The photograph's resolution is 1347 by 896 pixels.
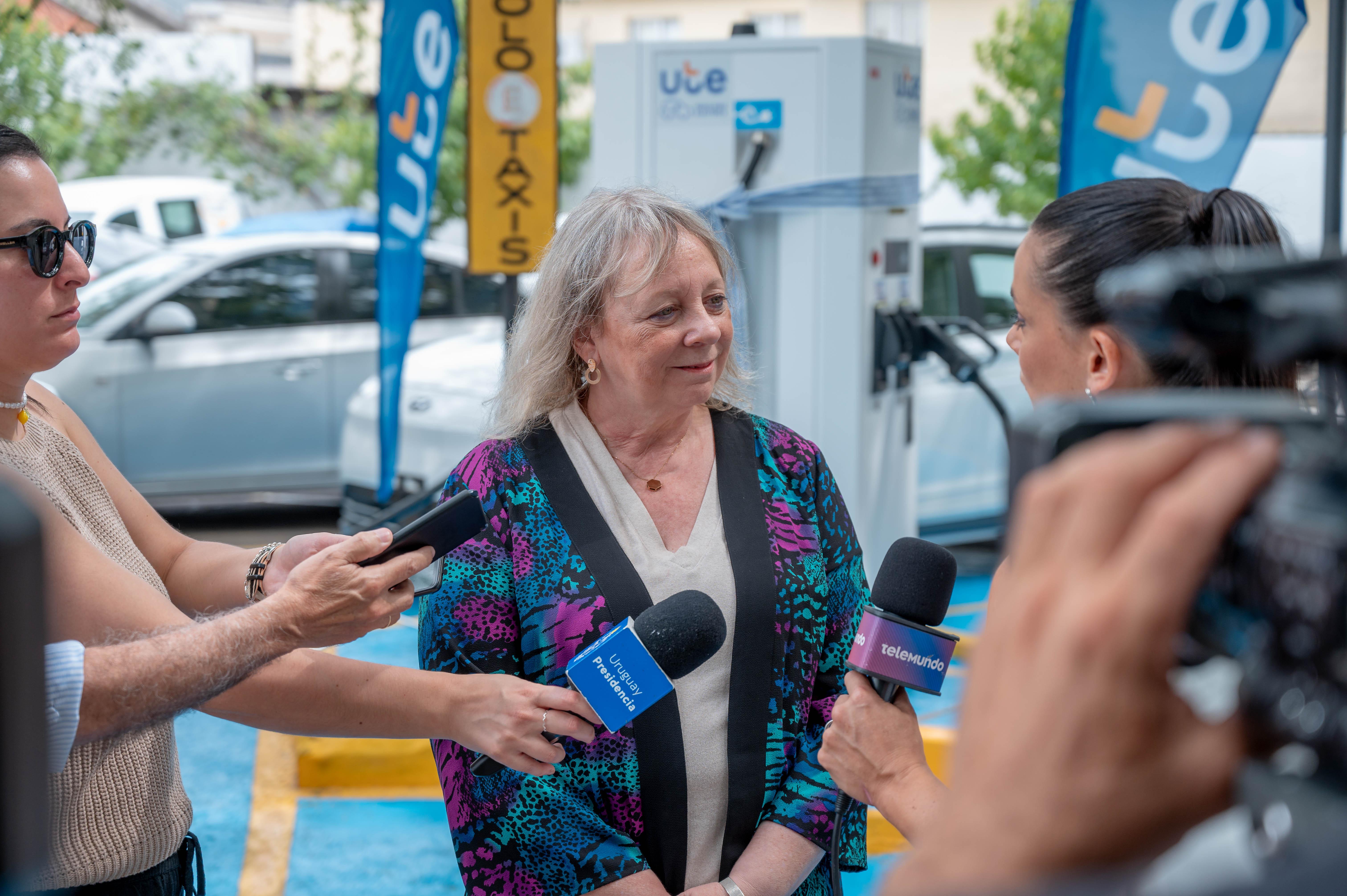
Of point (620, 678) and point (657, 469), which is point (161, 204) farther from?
point (620, 678)

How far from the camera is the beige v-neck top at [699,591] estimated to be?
215 centimetres

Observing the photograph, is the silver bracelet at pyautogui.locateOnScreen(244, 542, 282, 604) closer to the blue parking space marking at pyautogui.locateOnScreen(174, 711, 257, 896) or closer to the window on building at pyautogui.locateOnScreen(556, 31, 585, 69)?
the blue parking space marking at pyautogui.locateOnScreen(174, 711, 257, 896)

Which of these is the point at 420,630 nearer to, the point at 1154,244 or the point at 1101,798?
the point at 1154,244

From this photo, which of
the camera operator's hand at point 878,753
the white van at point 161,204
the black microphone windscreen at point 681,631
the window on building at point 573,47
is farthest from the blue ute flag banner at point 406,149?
the window on building at point 573,47

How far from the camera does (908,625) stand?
5.53 feet

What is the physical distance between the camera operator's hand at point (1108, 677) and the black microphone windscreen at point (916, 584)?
951 mm

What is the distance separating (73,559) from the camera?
173 centimetres

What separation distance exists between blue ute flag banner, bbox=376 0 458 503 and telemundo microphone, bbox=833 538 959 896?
3622 mm

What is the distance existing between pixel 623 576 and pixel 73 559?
2.82 feet

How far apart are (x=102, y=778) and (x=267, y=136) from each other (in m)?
15.4

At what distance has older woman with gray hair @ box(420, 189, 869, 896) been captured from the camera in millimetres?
2129

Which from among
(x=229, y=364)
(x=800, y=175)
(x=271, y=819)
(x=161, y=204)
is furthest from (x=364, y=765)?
(x=161, y=204)

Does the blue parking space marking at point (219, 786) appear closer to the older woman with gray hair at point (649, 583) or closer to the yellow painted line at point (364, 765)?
the yellow painted line at point (364, 765)

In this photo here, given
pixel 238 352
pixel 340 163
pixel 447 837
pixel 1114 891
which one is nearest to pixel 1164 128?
pixel 447 837
